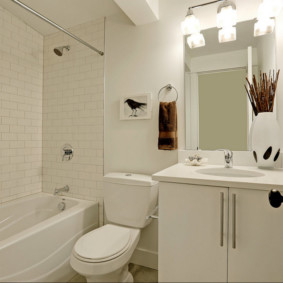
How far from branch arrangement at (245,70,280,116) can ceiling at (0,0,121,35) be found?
146 centimetres

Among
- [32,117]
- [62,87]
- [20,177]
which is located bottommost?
[20,177]

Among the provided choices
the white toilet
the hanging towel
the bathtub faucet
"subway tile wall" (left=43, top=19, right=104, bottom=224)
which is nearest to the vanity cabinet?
the white toilet

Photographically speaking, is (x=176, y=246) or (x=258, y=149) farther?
(x=258, y=149)

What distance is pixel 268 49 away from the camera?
1.50m

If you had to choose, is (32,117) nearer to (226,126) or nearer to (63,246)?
(63,246)

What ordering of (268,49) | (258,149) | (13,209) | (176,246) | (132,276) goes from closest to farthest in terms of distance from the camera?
1. (176,246)
2. (258,149)
3. (268,49)
4. (132,276)
5. (13,209)

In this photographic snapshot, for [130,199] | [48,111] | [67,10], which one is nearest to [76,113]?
[48,111]

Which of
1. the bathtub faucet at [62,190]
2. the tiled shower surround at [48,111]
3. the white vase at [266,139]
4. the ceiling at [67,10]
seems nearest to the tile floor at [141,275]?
the tiled shower surround at [48,111]

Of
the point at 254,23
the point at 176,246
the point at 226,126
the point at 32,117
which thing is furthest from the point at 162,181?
the point at 32,117

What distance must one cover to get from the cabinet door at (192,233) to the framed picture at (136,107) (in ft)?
2.90

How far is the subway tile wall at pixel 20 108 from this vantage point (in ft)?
6.84

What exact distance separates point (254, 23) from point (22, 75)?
2.29m

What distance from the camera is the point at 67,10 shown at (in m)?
2.05

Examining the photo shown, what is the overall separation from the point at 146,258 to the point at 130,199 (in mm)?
650
